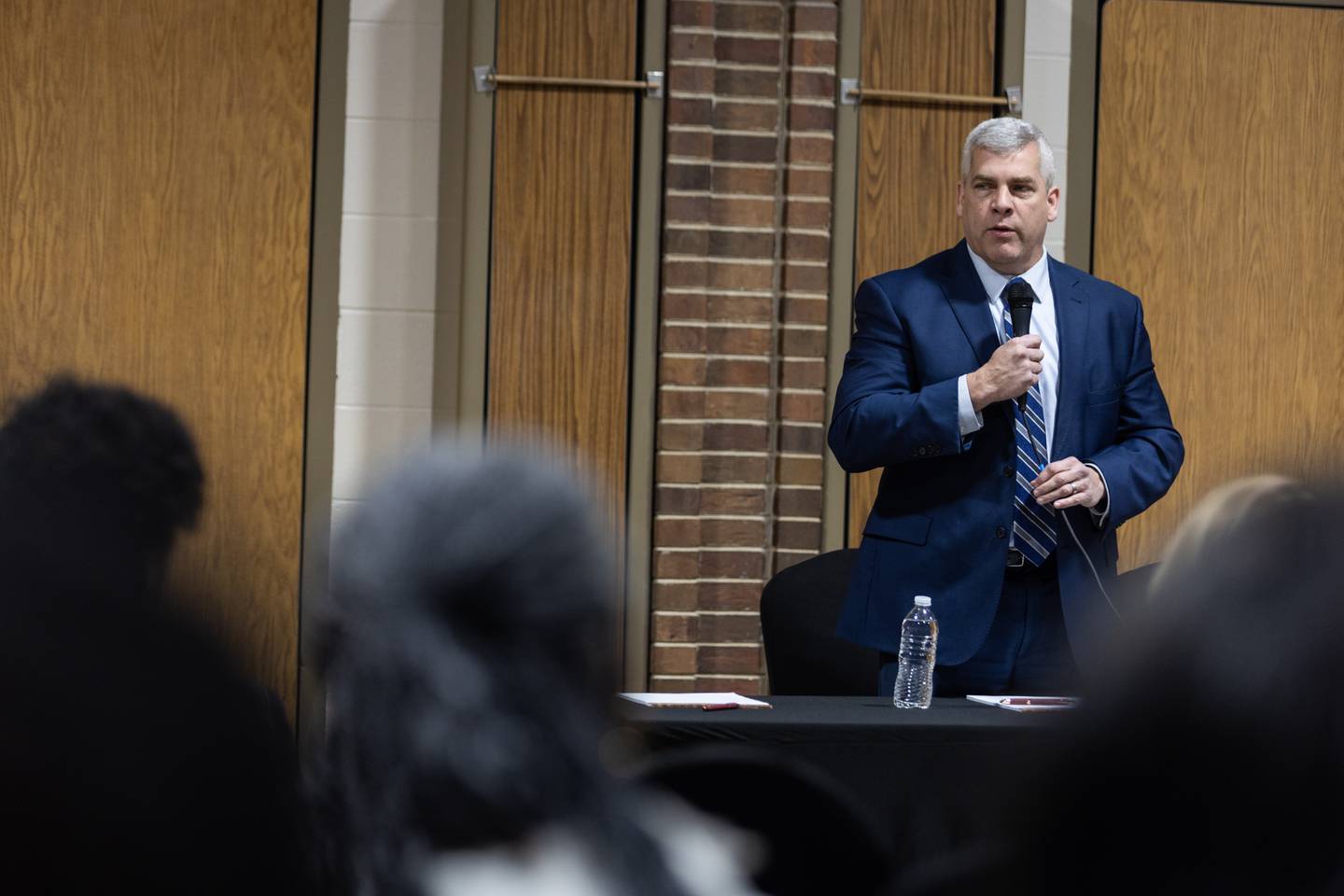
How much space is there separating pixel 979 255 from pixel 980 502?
0.44 meters

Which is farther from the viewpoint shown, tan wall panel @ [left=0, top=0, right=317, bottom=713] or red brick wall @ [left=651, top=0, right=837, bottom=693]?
red brick wall @ [left=651, top=0, right=837, bottom=693]

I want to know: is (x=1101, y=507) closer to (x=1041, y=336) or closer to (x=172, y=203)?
(x=1041, y=336)

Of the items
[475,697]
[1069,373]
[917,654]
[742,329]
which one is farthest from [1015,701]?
[475,697]

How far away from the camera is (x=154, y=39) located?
3590mm

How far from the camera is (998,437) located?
237 cm

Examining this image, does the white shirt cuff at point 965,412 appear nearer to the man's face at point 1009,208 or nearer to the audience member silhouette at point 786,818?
the man's face at point 1009,208

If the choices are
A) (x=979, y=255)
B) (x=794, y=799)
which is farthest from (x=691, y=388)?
(x=794, y=799)

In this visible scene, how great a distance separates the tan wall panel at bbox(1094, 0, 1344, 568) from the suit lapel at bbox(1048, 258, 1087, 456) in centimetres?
154

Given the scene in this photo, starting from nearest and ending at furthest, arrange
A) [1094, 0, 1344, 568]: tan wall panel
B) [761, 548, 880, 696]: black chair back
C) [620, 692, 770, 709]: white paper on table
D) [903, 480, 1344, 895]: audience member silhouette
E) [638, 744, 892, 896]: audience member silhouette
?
[903, 480, 1344, 895]: audience member silhouette → [638, 744, 892, 896]: audience member silhouette → [620, 692, 770, 709]: white paper on table → [761, 548, 880, 696]: black chair back → [1094, 0, 1344, 568]: tan wall panel

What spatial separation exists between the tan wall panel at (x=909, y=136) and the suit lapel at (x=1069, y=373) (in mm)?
1345

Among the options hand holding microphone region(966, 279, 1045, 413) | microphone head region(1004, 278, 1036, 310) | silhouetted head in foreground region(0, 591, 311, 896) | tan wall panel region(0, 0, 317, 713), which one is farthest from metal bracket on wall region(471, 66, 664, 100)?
silhouetted head in foreground region(0, 591, 311, 896)

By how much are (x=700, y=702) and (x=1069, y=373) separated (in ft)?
2.56

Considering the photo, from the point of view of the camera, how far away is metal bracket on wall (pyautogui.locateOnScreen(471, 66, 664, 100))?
11.9ft

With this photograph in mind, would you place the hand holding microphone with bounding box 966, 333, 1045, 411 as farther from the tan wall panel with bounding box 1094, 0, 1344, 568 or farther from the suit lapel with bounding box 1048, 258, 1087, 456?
the tan wall panel with bounding box 1094, 0, 1344, 568
